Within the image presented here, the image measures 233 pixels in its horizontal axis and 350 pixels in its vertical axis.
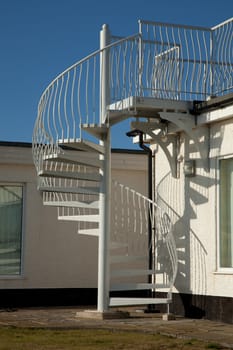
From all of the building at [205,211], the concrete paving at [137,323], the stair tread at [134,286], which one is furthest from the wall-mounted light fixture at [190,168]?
the concrete paving at [137,323]

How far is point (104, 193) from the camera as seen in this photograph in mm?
11086

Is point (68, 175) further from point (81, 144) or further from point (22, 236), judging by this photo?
point (22, 236)

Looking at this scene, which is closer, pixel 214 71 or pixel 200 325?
pixel 200 325

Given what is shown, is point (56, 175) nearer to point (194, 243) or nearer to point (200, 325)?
point (194, 243)

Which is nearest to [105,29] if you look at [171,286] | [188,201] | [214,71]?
[214,71]

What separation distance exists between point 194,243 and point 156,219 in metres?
0.84

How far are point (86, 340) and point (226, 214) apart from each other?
126 inches

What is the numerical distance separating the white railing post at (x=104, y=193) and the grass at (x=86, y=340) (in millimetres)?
1786

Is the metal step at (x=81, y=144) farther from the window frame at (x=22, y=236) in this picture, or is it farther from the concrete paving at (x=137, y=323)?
the window frame at (x=22, y=236)

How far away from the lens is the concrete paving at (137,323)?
865 cm

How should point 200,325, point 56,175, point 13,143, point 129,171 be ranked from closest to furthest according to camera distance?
point 200,325
point 56,175
point 13,143
point 129,171

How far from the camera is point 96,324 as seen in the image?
32.1 ft

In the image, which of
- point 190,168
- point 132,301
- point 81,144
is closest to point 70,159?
point 81,144

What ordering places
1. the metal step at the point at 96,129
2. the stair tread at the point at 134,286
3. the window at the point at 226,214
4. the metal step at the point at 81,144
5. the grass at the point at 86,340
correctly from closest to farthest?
the grass at the point at 86,340 < the window at the point at 226,214 < the metal step at the point at 81,144 < the metal step at the point at 96,129 < the stair tread at the point at 134,286
